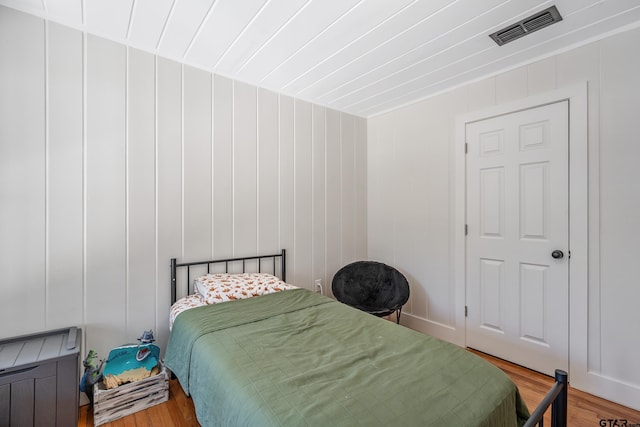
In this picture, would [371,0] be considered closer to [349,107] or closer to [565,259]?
[349,107]

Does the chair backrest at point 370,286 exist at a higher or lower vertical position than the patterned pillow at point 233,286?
lower

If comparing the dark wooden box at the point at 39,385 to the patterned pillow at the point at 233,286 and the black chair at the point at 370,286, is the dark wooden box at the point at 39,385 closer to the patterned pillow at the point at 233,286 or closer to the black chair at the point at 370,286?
the patterned pillow at the point at 233,286

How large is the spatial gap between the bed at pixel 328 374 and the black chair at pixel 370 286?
3.46 feet

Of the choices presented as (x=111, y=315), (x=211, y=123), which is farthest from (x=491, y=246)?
(x=111, y=315)

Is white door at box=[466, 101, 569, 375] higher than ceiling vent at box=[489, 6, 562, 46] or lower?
lower

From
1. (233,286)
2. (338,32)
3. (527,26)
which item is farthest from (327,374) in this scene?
(527,26)

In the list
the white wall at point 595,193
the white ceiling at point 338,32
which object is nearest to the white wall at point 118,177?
the white ceiling at point 338,32

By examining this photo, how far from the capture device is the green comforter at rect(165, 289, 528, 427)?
40.0 inches

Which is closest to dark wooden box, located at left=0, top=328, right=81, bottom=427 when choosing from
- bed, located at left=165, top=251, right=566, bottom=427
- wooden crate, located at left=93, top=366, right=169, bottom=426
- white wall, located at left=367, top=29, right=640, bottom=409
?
wooden crate, located at left=93, top=366, right=169, bottom=426

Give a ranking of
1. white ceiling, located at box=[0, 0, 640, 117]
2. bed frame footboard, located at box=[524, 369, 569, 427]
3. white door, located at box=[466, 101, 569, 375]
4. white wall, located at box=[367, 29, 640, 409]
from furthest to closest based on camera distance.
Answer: white door, located at box=[466, 101, 569, 375] → white wall, located at box=[367, 29, 640, 409] → white ceiling, located at box=[0, 0, 640, 117] → bed frame footboard, located at box=[524, 369, 569, 427]

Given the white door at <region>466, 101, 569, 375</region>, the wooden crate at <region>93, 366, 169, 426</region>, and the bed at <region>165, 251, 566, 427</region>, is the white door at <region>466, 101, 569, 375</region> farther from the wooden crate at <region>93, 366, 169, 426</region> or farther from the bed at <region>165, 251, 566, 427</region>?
the wooden crate at <region>93, 366, 169, 426</region>

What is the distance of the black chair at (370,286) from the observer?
2.88 metres

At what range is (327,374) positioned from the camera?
1.24 m

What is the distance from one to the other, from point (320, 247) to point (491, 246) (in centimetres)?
160
